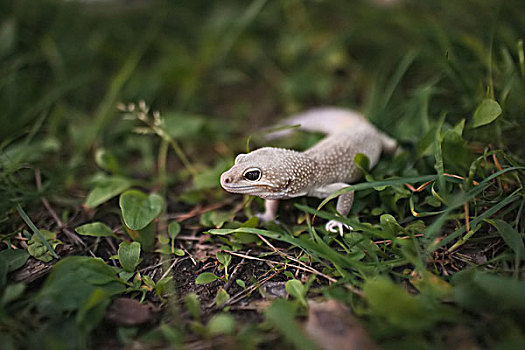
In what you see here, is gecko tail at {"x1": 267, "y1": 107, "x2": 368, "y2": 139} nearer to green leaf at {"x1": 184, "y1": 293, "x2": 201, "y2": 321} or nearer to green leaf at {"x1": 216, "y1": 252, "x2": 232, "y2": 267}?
green leaf at {"x1": 216, "y1": 252, "x2": 232, "y2": 267}

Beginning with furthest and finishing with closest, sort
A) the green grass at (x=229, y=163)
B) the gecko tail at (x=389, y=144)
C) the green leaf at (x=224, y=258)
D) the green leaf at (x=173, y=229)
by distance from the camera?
the gecko tail at (x=389, y=144), the green leaf at (x=173, y=229), the green leaf at (x=224, y=258), the green grass at (x=229, y=163)

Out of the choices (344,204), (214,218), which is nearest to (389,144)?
(344,204)

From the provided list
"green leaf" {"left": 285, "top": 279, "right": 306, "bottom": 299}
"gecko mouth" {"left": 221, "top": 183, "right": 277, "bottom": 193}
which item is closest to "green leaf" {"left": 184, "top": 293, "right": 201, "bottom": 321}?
"green leaf" {"left": 285, "top": 279, "right": 306, "bottom": 299}

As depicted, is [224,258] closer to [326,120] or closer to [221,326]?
[221,326]

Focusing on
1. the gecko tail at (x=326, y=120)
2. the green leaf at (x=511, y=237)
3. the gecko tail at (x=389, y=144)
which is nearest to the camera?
the green leaf at (x=511, y=237)

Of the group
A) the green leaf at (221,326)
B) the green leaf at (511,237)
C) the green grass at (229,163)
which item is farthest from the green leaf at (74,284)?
the green leaf at (511,237)

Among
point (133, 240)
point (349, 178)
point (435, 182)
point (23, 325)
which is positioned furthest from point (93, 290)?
point (435, 182)

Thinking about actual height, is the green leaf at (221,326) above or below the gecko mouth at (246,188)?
below

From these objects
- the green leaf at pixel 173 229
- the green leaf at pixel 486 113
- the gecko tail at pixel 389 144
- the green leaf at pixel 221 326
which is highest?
the green leaf at pixel 486 113

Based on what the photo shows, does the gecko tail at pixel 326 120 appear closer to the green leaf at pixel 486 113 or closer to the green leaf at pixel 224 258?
the green leaf at pixel 486 113
